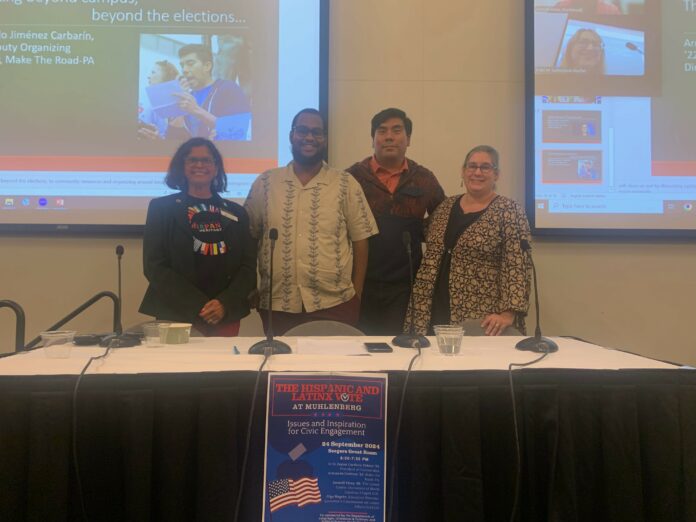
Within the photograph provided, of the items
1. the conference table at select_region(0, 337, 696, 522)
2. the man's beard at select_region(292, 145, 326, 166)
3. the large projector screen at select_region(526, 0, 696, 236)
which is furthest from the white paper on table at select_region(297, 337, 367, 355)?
the large projector screen at select_region(526, 0, 696, 236)

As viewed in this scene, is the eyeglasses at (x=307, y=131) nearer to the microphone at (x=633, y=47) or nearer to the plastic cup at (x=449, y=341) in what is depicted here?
the plastic cup at (x=449, y=341)

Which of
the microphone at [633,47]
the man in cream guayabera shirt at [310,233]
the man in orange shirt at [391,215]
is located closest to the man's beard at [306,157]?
the man in cream guayabera shirt at [310,233]

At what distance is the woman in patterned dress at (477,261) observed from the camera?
2.27m

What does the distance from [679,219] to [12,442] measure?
339cm

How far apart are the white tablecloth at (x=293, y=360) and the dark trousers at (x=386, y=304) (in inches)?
41.4

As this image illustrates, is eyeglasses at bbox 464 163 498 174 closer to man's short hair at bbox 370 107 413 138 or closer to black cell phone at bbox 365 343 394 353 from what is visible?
man's short hair at bbox 370 107 413 138

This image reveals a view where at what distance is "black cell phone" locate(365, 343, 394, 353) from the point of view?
1.48 m

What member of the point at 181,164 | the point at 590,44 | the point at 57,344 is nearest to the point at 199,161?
the point at 181,164

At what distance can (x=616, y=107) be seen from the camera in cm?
299

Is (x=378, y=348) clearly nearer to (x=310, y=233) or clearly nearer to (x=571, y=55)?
(x=310, y=233)

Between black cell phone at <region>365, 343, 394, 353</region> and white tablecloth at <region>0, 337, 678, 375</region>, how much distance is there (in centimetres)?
3

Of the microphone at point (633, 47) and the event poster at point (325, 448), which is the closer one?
the event poster at point (325, 448)

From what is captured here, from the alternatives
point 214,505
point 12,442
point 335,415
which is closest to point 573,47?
point 335,415

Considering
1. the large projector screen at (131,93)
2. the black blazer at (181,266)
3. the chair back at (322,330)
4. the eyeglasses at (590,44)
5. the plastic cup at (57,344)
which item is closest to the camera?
the plastic cup at (57,344)
